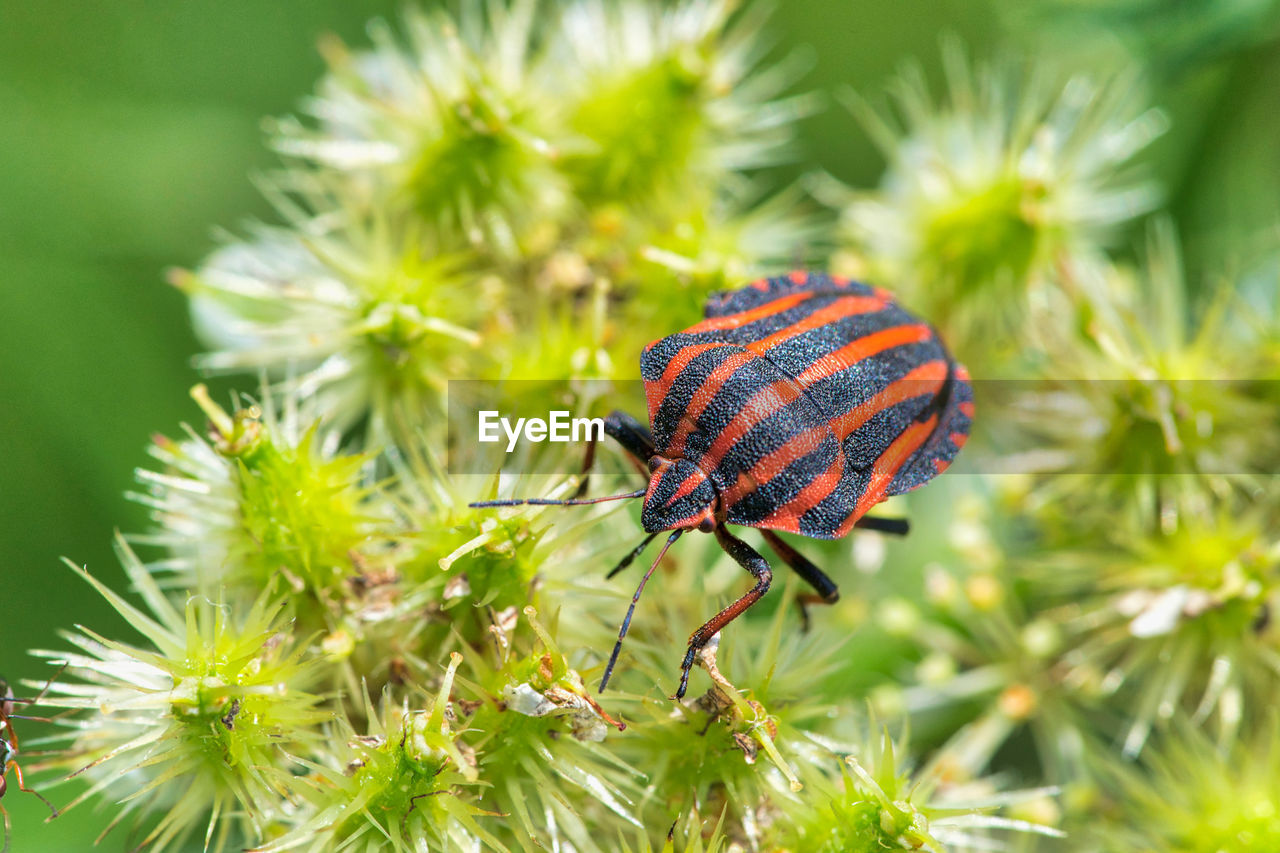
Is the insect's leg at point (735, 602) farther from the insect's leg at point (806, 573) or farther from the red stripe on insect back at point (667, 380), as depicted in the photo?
the red stripe on insect back at point (667, 380)

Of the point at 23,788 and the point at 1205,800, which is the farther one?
the point at 1205,800

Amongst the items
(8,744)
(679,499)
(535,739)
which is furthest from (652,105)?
(8,744)

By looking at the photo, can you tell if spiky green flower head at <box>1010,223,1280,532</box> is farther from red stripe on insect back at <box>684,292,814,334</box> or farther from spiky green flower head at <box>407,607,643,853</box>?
spiky green flower head at <box>407,607,643,853</box>

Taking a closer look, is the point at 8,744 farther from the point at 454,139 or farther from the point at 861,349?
the point at 861,349

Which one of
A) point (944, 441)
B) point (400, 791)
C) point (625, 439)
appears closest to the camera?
point (400, 791)

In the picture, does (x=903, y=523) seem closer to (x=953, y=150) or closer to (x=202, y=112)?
(x=953, y=150)

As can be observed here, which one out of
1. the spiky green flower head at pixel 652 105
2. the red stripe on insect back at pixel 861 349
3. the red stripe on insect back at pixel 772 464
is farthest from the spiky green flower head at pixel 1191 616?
the spiky green flower head at pixel 652 105
